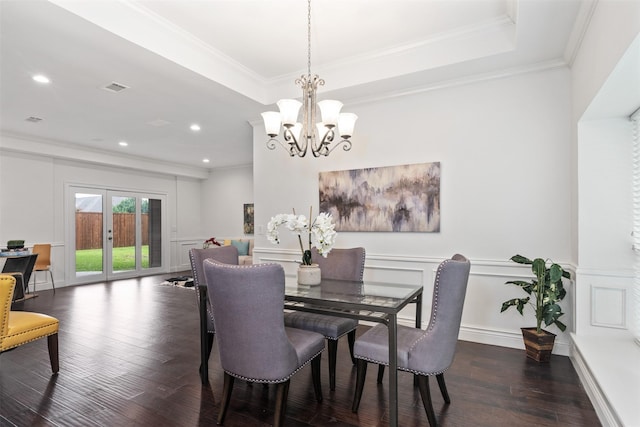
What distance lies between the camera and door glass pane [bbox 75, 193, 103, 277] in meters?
7.24

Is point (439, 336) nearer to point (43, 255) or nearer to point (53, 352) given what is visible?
point (53, 352)

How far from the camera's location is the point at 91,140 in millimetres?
6359

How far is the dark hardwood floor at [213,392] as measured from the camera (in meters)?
2.17

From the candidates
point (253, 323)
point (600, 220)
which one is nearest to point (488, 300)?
point (600, 220)

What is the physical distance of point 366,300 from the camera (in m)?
2.18

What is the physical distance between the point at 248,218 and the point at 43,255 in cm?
420

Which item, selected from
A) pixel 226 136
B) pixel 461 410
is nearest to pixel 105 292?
pixel 226 136

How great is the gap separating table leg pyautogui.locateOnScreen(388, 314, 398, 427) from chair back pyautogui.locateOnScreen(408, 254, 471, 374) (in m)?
0.17

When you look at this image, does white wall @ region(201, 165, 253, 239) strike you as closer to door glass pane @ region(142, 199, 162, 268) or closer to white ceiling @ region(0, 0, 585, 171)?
door glass pane @ region(142, 199, 162, 268)

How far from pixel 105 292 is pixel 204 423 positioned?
528 centimetres

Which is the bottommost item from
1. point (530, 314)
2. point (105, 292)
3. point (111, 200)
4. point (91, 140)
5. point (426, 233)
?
point (105, 292)

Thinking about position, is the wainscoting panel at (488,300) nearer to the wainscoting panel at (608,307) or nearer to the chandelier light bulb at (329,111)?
the wainscoting panel at (608,307)

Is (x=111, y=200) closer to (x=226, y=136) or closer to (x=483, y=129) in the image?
(x=226, y=136)

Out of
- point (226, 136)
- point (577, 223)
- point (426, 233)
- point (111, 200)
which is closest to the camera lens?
point (577, 223)
